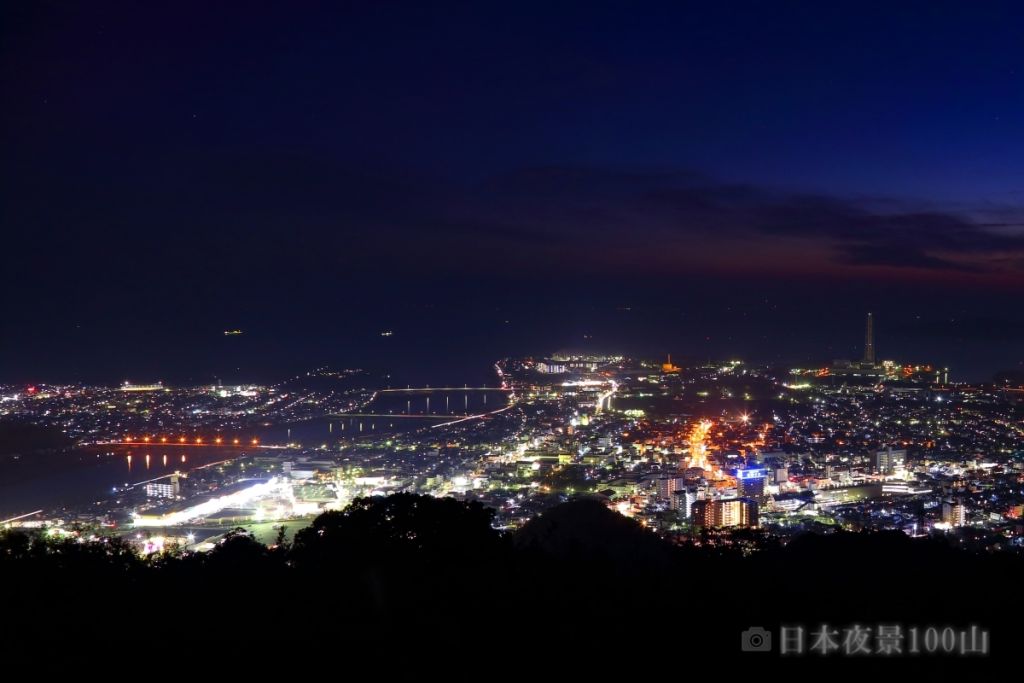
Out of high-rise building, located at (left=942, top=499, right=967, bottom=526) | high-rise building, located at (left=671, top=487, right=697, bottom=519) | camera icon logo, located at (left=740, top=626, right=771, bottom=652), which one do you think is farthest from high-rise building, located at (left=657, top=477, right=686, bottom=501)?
camera icon logo, located at (left=740, top=626, right=771, bottom=652)

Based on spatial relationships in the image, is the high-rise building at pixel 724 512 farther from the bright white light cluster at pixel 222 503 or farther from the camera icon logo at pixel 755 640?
the bright white light cluster at pixel 222 503

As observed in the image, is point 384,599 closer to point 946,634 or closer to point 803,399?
point 946,634

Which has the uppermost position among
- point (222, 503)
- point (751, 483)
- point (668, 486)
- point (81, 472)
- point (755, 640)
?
point (755, 640)

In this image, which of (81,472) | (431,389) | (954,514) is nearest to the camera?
(954,514)

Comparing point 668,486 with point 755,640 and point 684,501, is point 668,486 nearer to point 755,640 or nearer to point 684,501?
point 684,501

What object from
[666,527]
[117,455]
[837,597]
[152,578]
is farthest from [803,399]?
[152,578]

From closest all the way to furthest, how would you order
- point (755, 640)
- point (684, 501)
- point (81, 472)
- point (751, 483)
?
point (755, 640) → point (684, 501) → point (751, 483) → point (81, 472)

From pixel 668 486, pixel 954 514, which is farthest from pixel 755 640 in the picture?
pixel 668 486
